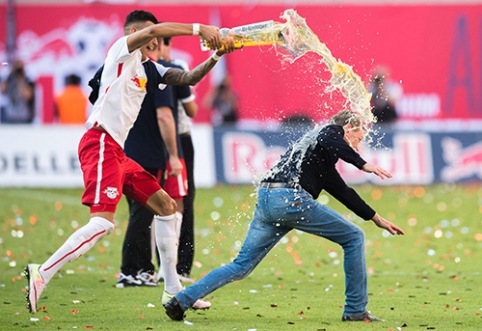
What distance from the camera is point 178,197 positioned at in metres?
10.4

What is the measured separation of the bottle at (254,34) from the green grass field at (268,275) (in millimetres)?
2132

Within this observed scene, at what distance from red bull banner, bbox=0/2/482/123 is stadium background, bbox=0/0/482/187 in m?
0.03

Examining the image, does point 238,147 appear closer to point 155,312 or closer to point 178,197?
point 178,197

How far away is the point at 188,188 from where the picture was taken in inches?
419

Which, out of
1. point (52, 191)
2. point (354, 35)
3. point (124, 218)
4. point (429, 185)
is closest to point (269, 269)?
point (124, 218)

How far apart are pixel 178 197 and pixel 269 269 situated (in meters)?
1.61

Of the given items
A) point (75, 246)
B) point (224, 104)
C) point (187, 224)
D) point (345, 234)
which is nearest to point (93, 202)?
point (75, 246)

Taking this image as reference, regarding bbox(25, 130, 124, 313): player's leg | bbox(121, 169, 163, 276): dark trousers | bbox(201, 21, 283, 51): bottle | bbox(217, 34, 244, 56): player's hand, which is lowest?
bbox(121, 169, 163, 276): dark trousers

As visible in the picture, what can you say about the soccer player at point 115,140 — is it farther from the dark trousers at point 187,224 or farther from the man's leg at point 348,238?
the dark trousers at point 187,224

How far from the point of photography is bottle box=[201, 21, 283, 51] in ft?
26.0

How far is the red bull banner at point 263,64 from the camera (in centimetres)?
2478

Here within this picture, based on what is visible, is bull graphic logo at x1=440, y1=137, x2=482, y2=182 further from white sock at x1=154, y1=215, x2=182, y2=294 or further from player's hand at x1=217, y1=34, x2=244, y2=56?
player's hand at x1=217, y1=34, x2=244, y2=56

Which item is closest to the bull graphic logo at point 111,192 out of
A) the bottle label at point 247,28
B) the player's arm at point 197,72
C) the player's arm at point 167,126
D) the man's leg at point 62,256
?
the man's leg at point 62,256

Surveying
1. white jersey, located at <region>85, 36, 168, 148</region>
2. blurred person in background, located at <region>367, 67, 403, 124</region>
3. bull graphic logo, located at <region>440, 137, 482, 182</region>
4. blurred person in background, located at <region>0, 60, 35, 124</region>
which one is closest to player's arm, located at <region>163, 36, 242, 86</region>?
white jersey, located at <region>85, 36, 168, 148</region>
